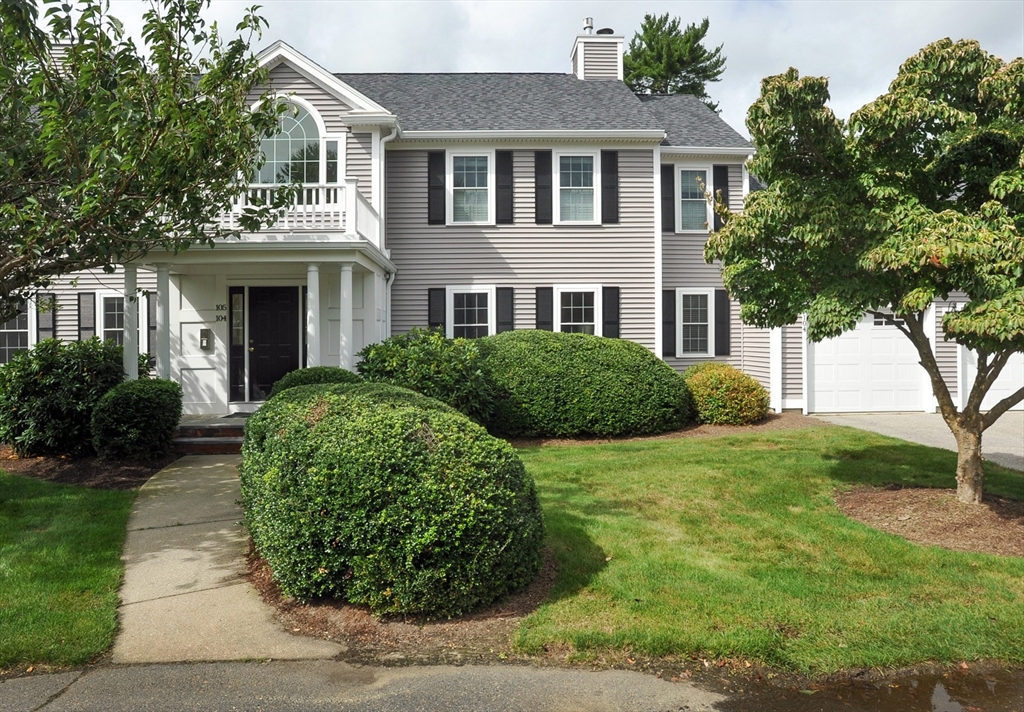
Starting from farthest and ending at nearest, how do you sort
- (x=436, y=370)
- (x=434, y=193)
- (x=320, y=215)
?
(x=434, y=193), (x=320, y=215), (x=436, y=370)

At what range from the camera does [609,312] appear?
15469 mm

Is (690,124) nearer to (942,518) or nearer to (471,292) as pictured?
(471,292)

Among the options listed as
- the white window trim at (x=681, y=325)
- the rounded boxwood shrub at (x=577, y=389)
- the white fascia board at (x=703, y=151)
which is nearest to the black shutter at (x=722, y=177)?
the white fascia board at (x=703, y=151)

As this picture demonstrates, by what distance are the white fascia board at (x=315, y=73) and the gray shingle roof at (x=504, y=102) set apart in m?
1.37

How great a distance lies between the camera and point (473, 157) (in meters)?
15.4

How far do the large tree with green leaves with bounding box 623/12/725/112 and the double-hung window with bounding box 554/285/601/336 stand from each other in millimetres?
20229

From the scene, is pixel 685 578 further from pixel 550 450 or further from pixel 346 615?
pixel 550 450

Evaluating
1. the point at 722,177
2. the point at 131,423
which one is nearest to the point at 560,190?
the point at 722,177

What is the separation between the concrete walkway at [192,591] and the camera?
4535 millimetres

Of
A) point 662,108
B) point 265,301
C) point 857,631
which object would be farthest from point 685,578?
point 662,108

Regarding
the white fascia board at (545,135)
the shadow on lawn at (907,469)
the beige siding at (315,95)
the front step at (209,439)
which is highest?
the beige siding at (315,95)

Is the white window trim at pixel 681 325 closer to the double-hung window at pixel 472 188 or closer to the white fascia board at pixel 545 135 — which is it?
the white fascia board at pixel 545 135

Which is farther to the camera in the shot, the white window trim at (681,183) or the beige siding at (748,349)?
the white window trim at (681,183)

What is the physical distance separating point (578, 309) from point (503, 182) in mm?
3092
